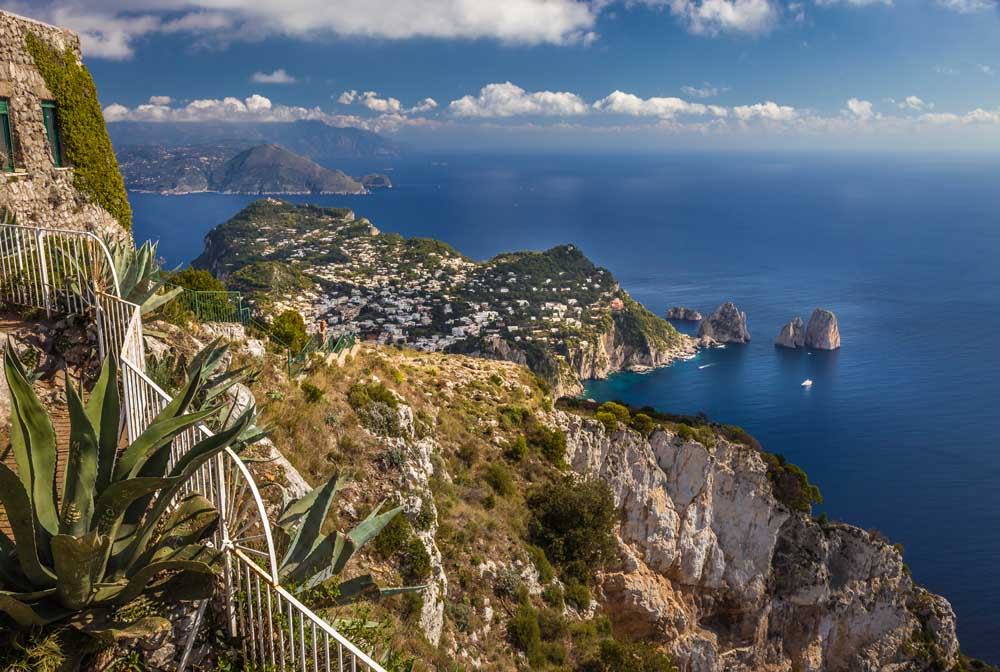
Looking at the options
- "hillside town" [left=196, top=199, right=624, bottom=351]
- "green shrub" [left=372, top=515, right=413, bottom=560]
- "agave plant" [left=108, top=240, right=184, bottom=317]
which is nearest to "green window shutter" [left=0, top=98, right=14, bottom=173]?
"agave plant" [left=108, top=240, right=184, bottom=317]

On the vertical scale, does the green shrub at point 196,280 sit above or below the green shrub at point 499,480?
above

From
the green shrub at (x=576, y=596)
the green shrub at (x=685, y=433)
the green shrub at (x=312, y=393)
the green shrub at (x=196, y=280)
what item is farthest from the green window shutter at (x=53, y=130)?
the green shrub at (x=685, y=433)

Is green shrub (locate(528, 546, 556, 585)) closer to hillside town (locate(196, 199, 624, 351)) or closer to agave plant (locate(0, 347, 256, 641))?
agave plant (locate(0, 347, 256, 641))

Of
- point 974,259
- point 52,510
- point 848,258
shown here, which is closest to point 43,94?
point 52,510

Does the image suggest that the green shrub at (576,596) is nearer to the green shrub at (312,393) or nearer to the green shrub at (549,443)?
the green shrub at (549,443)

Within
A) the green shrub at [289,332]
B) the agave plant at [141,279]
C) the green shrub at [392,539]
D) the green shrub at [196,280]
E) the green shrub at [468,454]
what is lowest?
the green shrub at [468,454]
